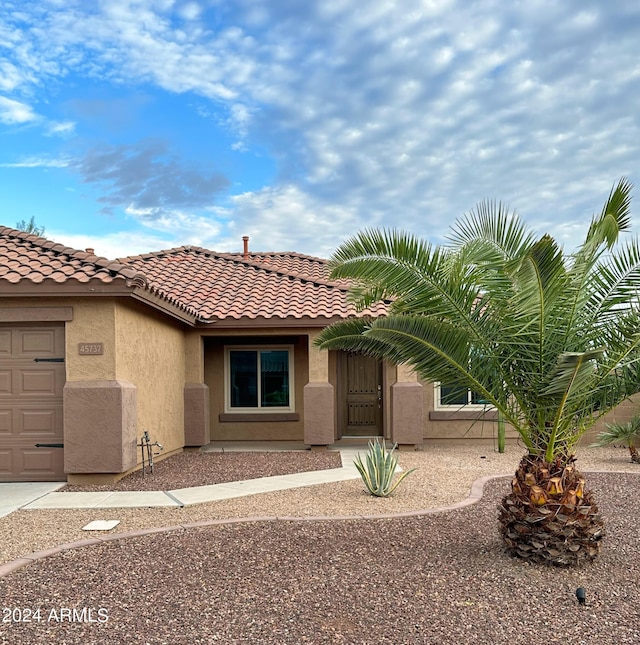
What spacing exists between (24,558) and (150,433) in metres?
6.11

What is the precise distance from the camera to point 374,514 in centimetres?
813

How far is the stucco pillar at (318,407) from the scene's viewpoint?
1464cm

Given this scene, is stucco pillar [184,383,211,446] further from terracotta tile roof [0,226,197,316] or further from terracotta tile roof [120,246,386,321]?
terracotta tile roof [0,226,197,316]

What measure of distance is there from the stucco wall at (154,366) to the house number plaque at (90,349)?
279 millimetres

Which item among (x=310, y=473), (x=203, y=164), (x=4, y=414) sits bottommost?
(x=310, y=473)

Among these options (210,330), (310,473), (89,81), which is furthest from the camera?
(210,330)

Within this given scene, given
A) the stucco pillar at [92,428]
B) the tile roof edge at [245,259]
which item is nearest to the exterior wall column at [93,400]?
the stucco pillar at [92,428]

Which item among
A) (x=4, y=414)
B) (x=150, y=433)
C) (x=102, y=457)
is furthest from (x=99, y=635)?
(x=150, y=433)

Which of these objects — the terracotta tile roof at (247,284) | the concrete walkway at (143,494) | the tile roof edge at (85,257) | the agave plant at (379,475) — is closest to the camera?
the concrete walkway at (143,494)

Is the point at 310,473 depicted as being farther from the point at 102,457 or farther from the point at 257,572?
the point at 257,572

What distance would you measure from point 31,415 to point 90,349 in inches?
56.8

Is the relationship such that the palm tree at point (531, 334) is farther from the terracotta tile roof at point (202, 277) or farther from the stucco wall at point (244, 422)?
the stucco wall at point (244, 422)

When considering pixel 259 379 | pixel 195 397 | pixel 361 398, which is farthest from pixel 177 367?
pixel 361 398

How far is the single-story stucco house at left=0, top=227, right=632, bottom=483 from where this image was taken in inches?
413
